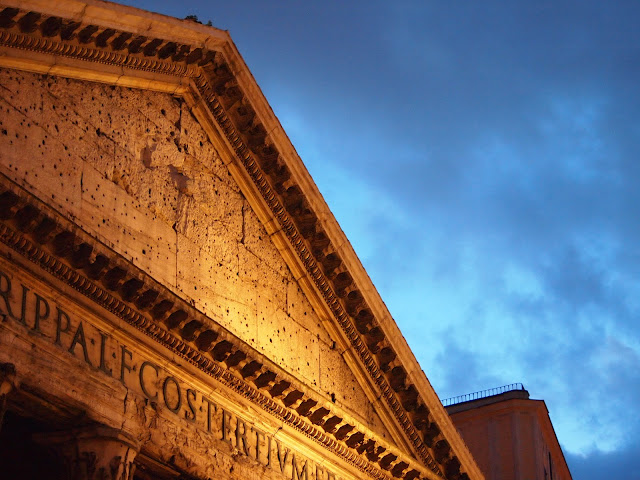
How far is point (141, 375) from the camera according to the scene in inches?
440

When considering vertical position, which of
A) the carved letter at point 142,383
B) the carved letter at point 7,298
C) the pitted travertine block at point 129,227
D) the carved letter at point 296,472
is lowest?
the carved letter at point 7,298

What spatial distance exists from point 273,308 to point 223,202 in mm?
1327

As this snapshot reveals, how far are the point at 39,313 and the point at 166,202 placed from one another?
99.8 inches

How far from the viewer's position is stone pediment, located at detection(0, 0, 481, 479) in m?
10.7

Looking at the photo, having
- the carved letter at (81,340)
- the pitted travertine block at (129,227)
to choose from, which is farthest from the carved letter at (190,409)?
the carved letter at (81,340)

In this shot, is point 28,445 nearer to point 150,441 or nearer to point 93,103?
point 150,441

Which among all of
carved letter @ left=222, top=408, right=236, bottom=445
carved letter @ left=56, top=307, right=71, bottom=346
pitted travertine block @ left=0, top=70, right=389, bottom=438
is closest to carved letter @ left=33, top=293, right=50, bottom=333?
carved letter @ left=56, top=307, right=71, bottom=346

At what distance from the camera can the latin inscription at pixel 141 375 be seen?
10.1 metres

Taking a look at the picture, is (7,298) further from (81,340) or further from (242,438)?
(242,438)

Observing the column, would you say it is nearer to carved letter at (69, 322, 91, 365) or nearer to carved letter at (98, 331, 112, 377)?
carved letter at (69, 322, 91, 365)

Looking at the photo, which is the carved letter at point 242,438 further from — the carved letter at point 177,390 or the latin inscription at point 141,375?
the carved letter at point 177,390

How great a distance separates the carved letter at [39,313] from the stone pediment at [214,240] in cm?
27

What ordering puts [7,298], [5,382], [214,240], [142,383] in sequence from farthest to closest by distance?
[214,240] < [142,383] < [7,298] < [5,382]

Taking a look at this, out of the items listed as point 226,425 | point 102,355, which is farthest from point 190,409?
Result: point 102,355
